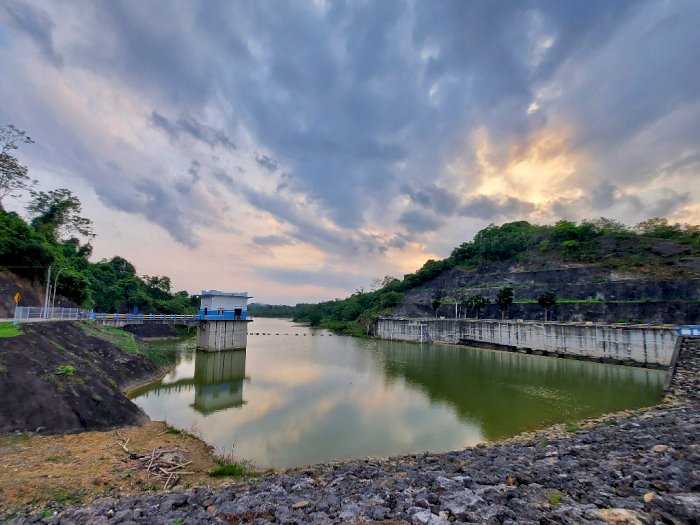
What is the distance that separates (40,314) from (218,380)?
43.1ft

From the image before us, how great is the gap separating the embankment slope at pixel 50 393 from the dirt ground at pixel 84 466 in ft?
2.34

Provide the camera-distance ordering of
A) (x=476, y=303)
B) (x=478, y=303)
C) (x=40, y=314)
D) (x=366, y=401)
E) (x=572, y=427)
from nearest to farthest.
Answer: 1. (x=572, y=427)
2. (x=366, y=401)
3. (x=40, y=314)
4. (x=478, y=303)
5. (x=476, y=303)

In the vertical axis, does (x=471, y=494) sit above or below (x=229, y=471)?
above

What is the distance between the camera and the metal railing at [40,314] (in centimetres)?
1994

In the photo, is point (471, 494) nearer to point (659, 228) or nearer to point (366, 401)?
point (366, 401)

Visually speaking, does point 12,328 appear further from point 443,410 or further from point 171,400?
point 443,410

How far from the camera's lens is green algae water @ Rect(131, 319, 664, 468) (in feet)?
43.8

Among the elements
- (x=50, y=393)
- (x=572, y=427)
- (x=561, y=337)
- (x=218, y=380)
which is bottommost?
(x=218, y=380)

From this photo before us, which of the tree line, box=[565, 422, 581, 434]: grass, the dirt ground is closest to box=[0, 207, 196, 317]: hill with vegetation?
the tree line

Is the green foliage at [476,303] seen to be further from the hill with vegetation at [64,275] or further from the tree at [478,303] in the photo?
the hill with vegetation at [64,275]

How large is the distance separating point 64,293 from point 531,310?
63.4 meters

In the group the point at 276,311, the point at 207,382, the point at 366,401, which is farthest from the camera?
the point at 276,311

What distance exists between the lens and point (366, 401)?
64.3 ft

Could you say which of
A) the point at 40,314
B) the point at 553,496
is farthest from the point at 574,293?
the point at 40,314
